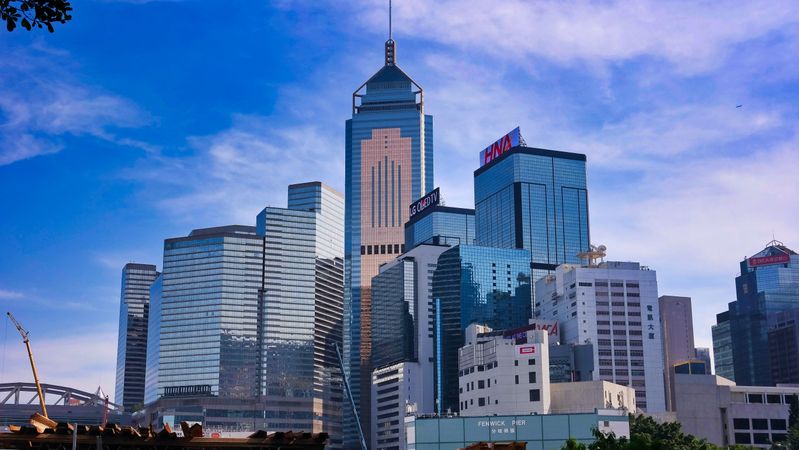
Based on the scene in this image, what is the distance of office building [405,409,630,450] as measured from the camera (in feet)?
428

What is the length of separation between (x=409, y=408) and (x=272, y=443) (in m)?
152

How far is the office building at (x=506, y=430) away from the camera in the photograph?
5133 inches

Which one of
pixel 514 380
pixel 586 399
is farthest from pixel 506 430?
pixel 586 399

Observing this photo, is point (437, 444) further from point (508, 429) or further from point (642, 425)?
point (642, 425)

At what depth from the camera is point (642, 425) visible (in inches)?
6398

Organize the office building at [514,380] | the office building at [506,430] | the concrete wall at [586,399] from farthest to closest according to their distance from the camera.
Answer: the concrete wall at [586,399], the office building at [514,380], the office building at [506,430]

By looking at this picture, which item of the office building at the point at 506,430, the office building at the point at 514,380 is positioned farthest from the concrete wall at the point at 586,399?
the office building at the point at 506,430

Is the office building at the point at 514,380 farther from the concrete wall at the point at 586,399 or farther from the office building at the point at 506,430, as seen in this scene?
the office building at the point at 506,430

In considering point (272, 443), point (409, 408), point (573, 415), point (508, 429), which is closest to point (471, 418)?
point (508, 429)

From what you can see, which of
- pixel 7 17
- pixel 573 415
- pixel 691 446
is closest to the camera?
pixel 7 17

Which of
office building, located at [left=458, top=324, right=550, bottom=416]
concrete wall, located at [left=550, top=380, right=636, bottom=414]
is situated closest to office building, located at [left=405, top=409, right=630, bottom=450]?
office building, located at [left=458, top=324, right=550, bottom=416]

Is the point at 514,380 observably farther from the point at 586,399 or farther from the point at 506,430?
the point at 506,430

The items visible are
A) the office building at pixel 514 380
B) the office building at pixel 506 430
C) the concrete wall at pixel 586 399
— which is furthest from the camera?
the concrete wall at pixel 586 399

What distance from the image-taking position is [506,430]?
132 meters
